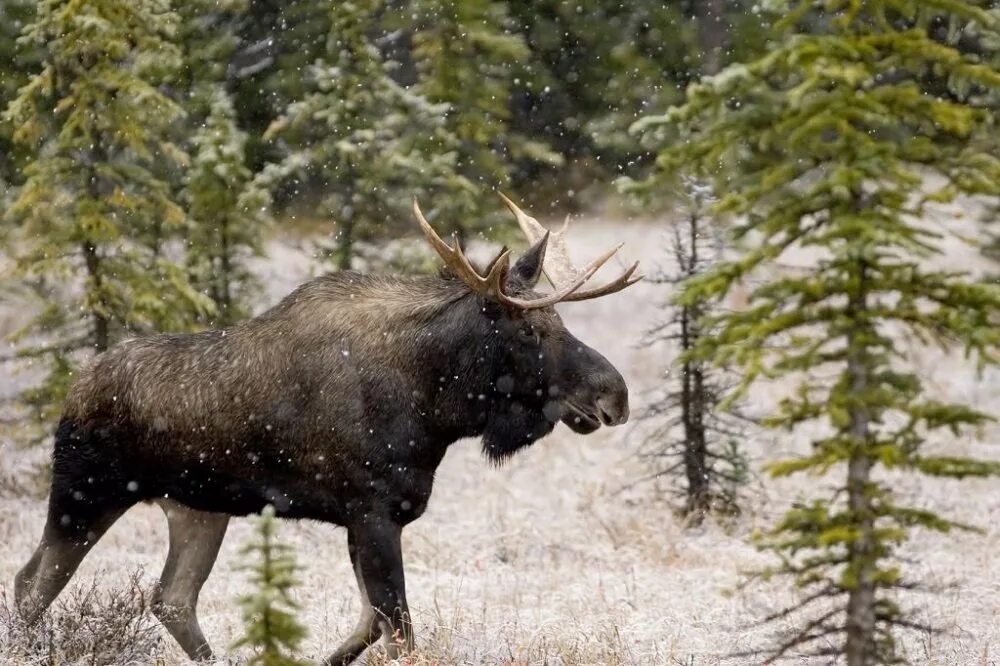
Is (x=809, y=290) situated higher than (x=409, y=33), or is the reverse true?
(x=409, y=33)

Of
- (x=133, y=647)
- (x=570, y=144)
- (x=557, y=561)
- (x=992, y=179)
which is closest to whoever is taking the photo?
(x=992, y=179)

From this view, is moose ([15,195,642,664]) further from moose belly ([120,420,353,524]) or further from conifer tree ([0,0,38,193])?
conifer tree ([0,0,38,193])

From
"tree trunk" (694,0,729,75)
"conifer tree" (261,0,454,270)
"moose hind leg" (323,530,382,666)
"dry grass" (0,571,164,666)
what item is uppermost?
"tree trunk" (694,0,729,75)

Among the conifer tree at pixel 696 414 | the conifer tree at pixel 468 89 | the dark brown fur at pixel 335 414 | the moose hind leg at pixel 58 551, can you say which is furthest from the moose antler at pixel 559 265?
the conifer tree at pixel 468 89

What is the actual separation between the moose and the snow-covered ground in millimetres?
519

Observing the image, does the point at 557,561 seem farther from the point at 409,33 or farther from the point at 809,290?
the point at 409,33

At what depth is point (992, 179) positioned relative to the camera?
5090 millimetres

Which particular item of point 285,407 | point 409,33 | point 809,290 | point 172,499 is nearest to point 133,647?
point 172,499

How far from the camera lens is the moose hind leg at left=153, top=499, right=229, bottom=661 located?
7.52 m

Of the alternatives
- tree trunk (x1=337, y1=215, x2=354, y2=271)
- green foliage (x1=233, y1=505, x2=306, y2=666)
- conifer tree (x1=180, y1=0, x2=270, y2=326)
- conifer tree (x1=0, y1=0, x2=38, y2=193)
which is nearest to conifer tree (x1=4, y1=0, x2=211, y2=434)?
conifer tree (x1=180, y1=0, x2=270, y2=326)

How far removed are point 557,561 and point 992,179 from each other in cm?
631

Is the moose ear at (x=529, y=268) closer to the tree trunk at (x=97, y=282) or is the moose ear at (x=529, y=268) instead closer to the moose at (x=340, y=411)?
the moose at (x=340, y=411)

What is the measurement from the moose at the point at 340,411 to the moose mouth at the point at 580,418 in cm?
1

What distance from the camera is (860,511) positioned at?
5266mm
